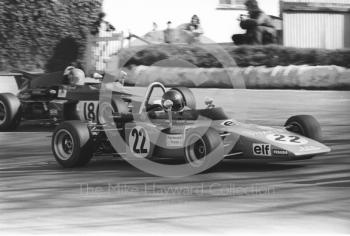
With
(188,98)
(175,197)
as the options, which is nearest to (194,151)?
(175,197)

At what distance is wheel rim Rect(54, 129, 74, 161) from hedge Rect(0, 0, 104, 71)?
37.8 feet

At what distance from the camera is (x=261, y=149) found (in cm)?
918

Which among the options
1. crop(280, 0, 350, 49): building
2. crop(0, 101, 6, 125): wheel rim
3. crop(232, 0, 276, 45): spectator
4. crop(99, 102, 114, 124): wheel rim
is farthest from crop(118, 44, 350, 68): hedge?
crop(99, 102, 114, 124): wheel rim

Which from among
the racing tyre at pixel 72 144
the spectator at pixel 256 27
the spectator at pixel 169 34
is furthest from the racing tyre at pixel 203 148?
the spectator at pixel 169 34

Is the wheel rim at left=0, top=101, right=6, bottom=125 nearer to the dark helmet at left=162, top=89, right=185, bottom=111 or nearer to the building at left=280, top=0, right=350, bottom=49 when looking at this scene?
the dark helmet at left=162, top=89, right=185, bottom=111

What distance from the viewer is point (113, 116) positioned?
34.0ft

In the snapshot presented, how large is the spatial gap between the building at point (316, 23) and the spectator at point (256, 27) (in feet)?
3.19

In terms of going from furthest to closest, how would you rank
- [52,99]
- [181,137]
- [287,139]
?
[52,99]
[181,137]
[287,139]

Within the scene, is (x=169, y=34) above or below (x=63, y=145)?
above

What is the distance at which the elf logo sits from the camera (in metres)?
9.13

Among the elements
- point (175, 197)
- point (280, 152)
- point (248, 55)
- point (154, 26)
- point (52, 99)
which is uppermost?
point (154, 26)

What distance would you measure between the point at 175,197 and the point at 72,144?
2.41 meters

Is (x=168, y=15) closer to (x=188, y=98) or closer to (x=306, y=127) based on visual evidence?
(x=188, y=98)

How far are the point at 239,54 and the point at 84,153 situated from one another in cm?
1052
